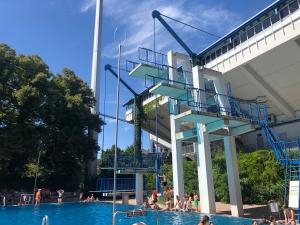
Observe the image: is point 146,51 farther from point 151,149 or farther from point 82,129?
point 151,149

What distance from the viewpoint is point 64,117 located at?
1545 inches

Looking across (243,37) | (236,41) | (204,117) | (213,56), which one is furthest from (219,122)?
(213,56)

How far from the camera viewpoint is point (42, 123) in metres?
37.8

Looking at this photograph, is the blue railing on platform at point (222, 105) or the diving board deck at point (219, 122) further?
the blue railing on platform at point (222, 105)

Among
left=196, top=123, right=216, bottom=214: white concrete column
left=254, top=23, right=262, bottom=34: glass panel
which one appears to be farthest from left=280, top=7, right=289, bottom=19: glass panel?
left=196, top=123, right=216, bottom=214: white concrete column

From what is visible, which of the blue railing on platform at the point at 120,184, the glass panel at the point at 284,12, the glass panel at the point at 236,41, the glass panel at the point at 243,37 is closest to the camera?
the glass panel at the point at 284,12

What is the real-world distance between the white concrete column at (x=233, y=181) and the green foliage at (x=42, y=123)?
2162cm

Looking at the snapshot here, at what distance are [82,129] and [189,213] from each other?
2307cm

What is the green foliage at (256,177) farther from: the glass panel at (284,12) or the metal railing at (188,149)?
the glass panel at (284,12)

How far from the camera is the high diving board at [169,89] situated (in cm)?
2058

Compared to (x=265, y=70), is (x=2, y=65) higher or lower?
higher

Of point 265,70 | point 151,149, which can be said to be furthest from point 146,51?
point 151,149

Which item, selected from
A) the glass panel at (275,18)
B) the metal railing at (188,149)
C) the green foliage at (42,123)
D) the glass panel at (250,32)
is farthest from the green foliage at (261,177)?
the green foliage at (42,123)

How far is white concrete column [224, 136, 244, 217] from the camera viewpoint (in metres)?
19.7
